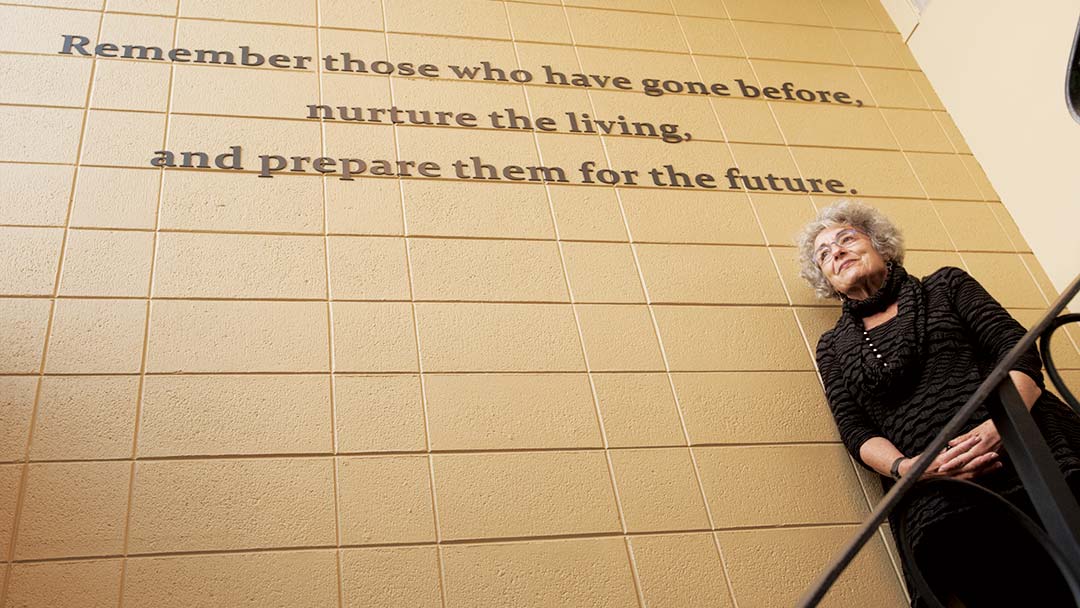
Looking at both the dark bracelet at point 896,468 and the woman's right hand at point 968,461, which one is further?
the dark bracelet at point 896,468

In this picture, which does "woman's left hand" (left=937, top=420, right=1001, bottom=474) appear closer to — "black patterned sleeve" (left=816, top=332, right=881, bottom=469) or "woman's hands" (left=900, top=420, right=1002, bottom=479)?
"woman's hands" (left=900, top=420, right=1002, bottom=479)

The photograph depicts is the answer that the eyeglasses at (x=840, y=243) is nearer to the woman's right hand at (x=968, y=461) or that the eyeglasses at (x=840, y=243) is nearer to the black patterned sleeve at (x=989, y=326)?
the black patterned sleeve at (x=989, y=326)

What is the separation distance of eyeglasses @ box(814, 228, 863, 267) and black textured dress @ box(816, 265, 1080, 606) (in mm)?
167

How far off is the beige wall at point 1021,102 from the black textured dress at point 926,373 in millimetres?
830

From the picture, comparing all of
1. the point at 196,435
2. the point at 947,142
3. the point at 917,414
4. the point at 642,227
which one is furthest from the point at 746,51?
the point at 196,435

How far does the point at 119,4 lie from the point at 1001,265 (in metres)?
3.10

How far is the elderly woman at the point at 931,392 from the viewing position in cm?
243

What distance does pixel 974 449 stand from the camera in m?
2.50

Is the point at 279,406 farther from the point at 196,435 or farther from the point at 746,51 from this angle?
the point at 746,51

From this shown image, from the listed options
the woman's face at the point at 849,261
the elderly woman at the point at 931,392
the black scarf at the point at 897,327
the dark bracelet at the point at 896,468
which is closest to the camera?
the elderly woman at the point at 931,392

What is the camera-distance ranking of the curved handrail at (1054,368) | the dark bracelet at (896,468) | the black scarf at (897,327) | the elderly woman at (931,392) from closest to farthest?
the curved handrail at (1054,368)
the elderly woman at (931,392)
the dark bracelet at (896,468)
the black scarf at (897,327)

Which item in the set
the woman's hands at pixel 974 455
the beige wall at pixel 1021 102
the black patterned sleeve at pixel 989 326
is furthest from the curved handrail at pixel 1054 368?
the beige wall at pixel 1021 102

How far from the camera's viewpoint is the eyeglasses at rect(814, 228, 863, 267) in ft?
10.3

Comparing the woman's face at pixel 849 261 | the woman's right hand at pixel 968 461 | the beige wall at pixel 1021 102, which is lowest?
the woman's right hand at pixel 968 461
